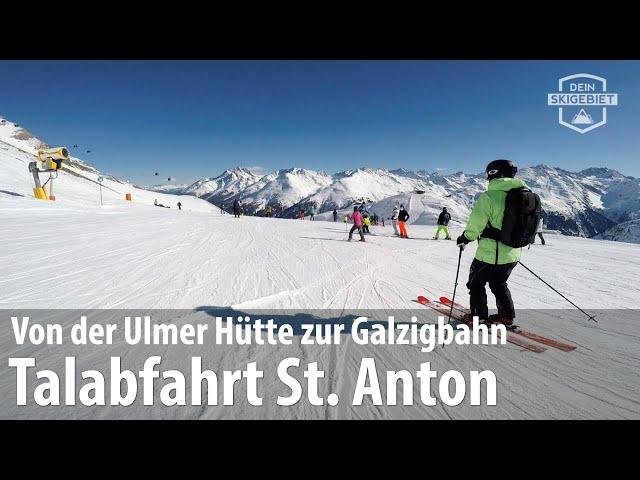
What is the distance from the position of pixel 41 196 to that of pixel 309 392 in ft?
87.4

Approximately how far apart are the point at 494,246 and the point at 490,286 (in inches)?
23.6

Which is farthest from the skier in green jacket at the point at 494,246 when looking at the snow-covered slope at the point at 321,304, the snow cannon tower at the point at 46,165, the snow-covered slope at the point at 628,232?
the snow-covered slope at the point at 628,232

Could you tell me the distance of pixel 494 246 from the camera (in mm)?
3656

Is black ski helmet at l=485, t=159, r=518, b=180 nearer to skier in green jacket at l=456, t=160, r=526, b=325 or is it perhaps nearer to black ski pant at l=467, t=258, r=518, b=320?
skier in green jacket at l=456, t=160, r=526, b=325

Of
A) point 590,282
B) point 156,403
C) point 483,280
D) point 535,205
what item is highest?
point 535,205

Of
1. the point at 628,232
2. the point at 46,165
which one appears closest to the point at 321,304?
the point at 46,165

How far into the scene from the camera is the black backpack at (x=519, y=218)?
3326 mm

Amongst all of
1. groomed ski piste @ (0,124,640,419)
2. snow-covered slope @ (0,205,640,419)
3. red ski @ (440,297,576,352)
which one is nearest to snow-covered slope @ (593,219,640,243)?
groomed ski piste @ (0,124,640,419)

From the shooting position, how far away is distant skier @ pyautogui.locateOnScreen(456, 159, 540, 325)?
3.37 m
